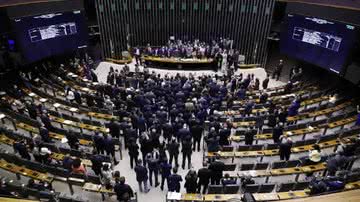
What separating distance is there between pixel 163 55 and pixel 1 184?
14.0 meters

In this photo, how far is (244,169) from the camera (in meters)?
8.99

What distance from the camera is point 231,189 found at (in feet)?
25.8

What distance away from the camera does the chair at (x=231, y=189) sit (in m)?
7.79

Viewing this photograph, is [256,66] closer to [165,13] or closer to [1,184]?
[165,13]

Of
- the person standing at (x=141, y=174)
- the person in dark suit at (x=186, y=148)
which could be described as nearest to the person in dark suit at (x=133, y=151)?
the person standing at (x=141, y=174)

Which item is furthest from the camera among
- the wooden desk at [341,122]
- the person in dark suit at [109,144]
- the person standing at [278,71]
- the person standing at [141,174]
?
the person standing at [278,71]

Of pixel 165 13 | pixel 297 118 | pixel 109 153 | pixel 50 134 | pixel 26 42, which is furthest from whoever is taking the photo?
pixel 165 13

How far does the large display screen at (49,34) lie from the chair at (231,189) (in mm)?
12861

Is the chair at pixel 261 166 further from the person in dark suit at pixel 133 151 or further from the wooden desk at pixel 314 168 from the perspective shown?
the person in dark suit at pixel 133 151

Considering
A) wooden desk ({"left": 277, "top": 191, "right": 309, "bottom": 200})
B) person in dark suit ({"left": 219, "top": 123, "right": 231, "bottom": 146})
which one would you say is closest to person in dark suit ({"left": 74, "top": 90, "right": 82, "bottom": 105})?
person in dark suit ({"left": 219, "top": 123, "right": 231, "bottom": 146})

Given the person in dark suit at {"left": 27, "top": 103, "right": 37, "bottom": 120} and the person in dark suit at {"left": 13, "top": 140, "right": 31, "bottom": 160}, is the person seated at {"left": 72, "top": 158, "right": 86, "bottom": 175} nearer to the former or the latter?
the person in dark suit at {"left": 13, "top": 140, "right": 31, "bottom": 160}

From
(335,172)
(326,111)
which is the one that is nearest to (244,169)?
(335,172)

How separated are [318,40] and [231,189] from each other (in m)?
10.5

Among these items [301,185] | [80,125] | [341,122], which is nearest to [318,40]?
[341,122]
